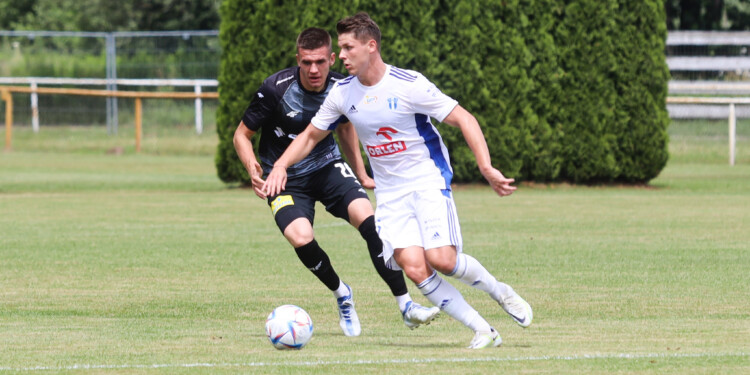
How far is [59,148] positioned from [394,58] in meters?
17.2

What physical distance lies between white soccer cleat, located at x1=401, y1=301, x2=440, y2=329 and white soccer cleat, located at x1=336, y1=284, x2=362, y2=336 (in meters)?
0.51

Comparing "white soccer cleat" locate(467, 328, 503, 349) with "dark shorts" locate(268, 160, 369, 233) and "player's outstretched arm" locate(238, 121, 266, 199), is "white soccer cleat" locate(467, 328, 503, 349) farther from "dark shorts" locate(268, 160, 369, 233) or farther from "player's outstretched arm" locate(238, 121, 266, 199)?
"player's outstretched arm" locate(238, 121, 266, 199)

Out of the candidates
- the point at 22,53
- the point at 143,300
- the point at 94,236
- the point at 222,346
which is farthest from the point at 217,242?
the point at 22,53

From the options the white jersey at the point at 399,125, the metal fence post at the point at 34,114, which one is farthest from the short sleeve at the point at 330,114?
the metal fence post at the point at 34,114

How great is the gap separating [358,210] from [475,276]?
59.6 inches

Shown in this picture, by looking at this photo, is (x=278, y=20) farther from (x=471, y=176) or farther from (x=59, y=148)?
(x=59, y=148)

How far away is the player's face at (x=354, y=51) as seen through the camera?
745cm

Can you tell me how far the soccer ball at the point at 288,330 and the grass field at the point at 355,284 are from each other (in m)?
0.12

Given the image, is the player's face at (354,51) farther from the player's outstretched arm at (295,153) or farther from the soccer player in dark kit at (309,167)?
the soccer player in dark kit at (309,167)

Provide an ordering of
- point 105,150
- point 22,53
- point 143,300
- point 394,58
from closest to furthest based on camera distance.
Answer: point 143,300
point 394,58
point 105,150
point 22,53

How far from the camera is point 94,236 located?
1466 cm

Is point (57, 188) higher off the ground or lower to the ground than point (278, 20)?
lower

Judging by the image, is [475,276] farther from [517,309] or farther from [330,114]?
[330,114]

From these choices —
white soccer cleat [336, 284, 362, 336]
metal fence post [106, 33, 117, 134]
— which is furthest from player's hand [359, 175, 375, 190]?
metal fence post [106, 33, 117, 134]
